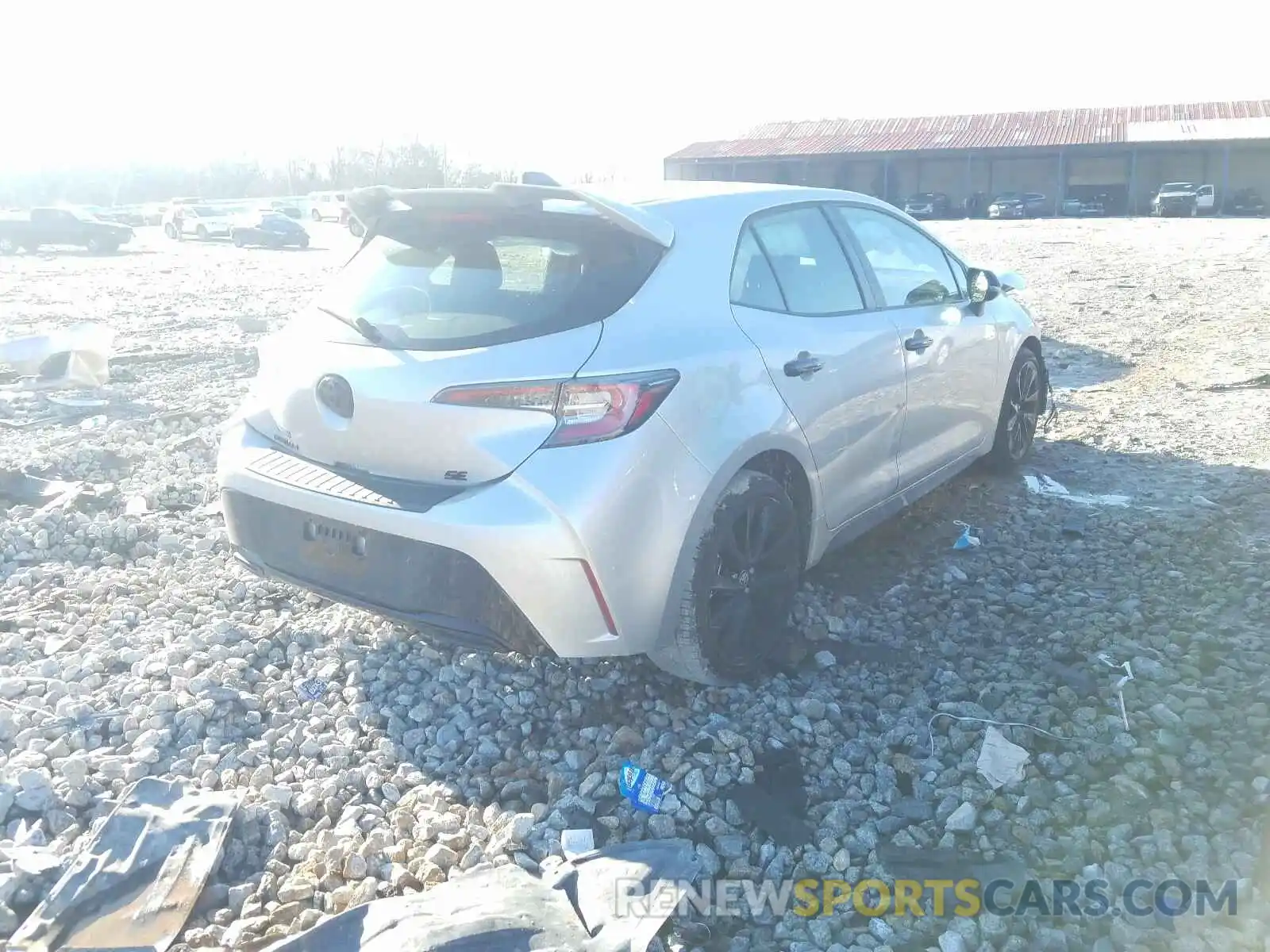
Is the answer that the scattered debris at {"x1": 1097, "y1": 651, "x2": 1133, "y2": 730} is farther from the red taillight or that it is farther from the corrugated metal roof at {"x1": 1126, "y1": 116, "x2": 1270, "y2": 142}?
the corrugated metal roof at {"x1": 1126, "y1": 116, "x2": 1270, "y2": 142}

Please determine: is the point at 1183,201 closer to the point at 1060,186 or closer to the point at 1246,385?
the point at 1060,186

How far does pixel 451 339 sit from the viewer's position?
3.36m

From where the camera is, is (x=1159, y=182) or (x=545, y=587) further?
(x=1159, y=182)

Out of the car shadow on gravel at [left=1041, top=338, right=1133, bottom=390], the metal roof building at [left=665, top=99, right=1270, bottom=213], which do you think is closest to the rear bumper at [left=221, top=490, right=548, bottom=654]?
the car shadow on gravel at [left=1041, top=338, right=1133, bottom=390]

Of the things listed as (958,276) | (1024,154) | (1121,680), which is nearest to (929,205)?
(1024,154)

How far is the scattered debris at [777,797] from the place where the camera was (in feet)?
10.1

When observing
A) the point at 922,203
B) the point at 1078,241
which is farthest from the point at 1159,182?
the point at 1078,241

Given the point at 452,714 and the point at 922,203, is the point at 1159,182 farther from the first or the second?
the point at 452,714

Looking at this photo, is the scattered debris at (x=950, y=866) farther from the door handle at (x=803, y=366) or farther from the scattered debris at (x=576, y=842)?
the door handle at (x=803, y=366)

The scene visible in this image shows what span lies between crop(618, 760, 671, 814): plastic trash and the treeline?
183 ft

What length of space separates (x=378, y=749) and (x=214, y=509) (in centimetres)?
277

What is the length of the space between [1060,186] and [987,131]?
21.2 ft

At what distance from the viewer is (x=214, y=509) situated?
5750mm

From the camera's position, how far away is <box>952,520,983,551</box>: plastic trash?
17.0ft
